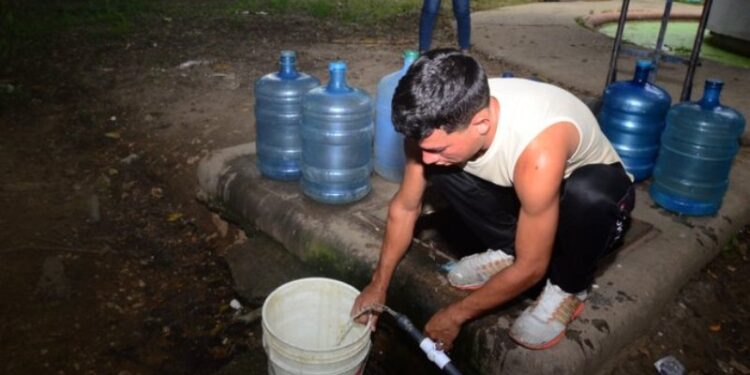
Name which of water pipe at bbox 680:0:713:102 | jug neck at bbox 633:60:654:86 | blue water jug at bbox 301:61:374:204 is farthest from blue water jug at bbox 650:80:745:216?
blue water jug at bbox 301:61:374:204

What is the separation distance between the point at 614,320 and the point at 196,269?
2.31 metres

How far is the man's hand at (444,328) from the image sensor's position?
1926mm

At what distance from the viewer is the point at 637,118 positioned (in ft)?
10.9

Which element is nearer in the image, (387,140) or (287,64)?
(287,64)

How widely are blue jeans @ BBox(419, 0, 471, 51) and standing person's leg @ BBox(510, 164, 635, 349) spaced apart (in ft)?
11.6

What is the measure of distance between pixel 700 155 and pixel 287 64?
2402 mm

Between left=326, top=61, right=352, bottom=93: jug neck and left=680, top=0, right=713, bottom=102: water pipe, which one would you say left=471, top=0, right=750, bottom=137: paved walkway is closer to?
left=680, top=0, right=713, bottom=102: water pipe

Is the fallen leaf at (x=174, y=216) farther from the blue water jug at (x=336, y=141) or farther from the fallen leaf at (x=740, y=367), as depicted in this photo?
the fallen leaf at (x=740, y=367)

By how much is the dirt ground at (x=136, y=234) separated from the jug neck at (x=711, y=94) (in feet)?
2.68

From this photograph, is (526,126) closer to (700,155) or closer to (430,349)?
(430,349)

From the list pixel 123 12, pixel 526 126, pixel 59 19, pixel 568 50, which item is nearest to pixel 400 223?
pixel 526 126

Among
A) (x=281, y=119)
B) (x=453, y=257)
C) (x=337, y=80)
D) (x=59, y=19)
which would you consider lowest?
(x=453, y=257)

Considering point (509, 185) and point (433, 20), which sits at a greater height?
point (433, 20)

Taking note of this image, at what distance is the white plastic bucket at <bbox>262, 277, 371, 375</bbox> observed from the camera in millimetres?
1757
